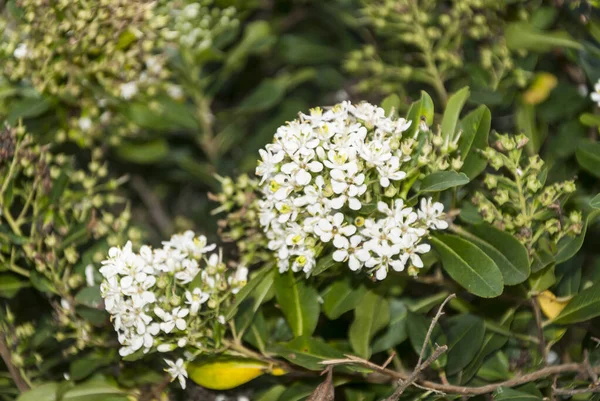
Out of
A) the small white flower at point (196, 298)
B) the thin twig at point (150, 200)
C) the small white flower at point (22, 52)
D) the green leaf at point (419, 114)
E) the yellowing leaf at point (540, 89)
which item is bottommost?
the thin twig at point (150, 200)

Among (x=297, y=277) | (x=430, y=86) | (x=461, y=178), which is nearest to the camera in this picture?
(x=461, y=178)

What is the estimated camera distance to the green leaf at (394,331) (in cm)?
179

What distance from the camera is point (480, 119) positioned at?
166 centimetres

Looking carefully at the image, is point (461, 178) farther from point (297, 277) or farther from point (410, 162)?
point (297, 277)

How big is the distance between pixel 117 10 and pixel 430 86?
3.61 ft

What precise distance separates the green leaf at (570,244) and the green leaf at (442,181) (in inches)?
12.1

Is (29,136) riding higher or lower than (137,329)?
higher

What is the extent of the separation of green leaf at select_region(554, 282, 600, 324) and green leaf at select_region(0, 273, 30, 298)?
52.1 inches

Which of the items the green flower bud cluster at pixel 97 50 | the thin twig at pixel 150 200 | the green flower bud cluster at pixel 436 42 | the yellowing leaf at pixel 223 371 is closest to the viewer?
the yellowing leaf at pixel 223 371

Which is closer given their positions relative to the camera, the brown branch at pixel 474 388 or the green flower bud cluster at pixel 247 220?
the brown branch at pixel 474 388

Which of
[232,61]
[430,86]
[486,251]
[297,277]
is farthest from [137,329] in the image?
[430,86]

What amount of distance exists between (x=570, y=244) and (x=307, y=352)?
0.63m

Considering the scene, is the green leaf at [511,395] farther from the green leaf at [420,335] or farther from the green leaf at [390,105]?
the green leaf at [390,105]

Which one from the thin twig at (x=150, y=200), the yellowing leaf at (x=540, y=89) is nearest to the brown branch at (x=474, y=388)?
the yellowing leaf at (x=540, y=89)
